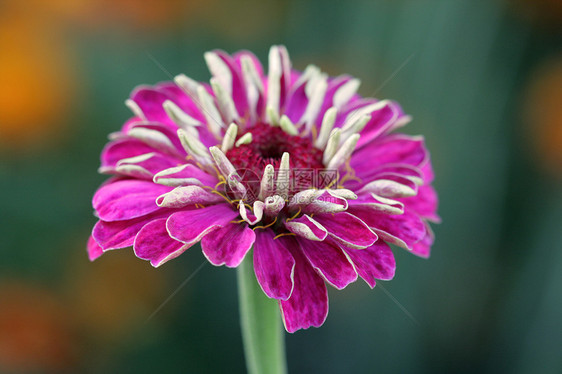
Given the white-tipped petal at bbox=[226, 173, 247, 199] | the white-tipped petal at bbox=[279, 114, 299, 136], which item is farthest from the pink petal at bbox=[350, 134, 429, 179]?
the white-tipped petal at bbox=[226, 173, 247, 199]

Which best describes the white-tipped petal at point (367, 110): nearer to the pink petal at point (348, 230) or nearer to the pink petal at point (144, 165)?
the pink petal at point (348, 230)

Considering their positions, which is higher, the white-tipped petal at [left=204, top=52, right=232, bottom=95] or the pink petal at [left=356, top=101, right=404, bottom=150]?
the white-tipped petal at [left=204, top=52, right=232, bottom=95]

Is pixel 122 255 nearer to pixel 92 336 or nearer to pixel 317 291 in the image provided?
pixel 92 336

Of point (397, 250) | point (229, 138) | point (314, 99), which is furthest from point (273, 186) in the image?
point (397, 250)

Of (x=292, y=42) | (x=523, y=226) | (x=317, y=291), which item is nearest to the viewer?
(x=317, y=291)

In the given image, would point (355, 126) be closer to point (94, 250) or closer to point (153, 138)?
point (153, 138)

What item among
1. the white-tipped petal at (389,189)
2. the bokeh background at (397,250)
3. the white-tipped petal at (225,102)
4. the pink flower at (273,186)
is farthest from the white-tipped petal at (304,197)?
the bokeh background at (397,250)

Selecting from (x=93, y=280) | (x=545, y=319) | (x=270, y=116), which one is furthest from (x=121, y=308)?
(x=545, y=319)

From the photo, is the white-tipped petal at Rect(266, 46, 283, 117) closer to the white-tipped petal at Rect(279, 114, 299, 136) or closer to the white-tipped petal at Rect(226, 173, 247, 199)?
the white-tipped petal at Rect(279, 114, 299, 136)
